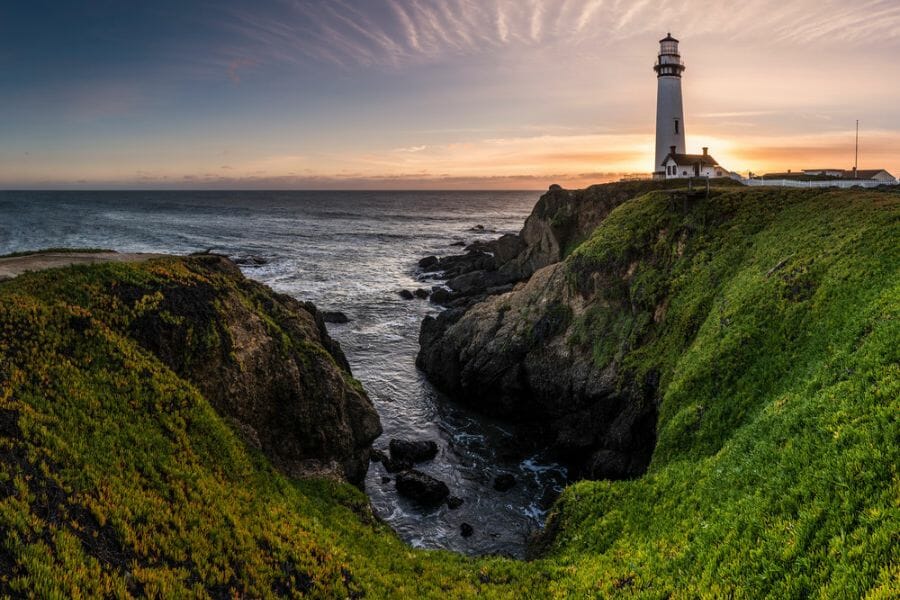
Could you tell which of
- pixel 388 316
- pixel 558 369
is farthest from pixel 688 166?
pixel 558 369

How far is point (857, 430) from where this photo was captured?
38.2ft

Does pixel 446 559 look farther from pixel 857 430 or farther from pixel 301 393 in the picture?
pixel 857 430

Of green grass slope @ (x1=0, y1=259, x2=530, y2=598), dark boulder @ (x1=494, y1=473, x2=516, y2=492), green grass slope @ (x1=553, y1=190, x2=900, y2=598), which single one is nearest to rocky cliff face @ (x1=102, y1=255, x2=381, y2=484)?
green grass slope @ (x1=0, y1=259, x2=530, y2=598)

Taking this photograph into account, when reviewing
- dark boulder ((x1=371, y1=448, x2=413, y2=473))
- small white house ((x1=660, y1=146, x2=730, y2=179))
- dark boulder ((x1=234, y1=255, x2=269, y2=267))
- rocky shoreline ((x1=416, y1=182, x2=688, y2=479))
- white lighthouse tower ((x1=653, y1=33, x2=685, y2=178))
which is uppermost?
white lighthouse tower ((x1=653, y1=33, x2=685, y2=178))

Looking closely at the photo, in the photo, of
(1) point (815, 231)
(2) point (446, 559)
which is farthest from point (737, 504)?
(1) point (815, 231)

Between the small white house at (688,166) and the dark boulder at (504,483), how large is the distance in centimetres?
4667

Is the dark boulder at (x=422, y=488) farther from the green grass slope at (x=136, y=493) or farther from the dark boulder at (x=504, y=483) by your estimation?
the green grass slope at (x=136, y=493)

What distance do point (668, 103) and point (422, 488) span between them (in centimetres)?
5772

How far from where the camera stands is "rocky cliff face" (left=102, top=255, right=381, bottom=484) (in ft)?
60.5

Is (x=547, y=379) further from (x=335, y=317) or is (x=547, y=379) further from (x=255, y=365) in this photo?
(x=335, y=317)

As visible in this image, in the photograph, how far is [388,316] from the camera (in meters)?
58.5

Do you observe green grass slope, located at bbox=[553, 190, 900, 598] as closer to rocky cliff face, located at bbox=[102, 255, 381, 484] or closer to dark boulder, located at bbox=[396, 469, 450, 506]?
dark boulder, located at bbox=[396, 469, 450, 506]

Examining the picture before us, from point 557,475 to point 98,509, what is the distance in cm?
2281

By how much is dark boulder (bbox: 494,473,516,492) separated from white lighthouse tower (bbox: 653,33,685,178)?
48.9m
